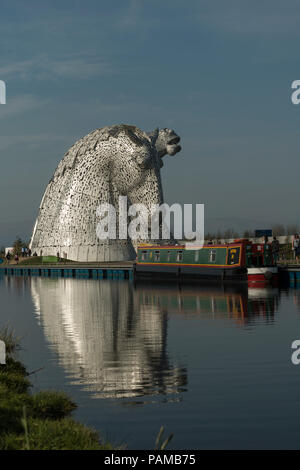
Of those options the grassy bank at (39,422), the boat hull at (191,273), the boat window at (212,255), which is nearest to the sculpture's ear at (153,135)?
the boat hull at (191,273)

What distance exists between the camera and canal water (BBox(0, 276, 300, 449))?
1148 cm

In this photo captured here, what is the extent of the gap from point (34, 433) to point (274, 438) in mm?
3563

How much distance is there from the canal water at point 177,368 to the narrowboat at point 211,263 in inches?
467

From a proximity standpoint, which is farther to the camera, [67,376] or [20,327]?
[20,327]

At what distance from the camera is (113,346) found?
68.2 feet

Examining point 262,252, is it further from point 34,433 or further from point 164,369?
point 34,433

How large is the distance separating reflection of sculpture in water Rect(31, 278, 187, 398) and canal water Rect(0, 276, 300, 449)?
3 centimetres

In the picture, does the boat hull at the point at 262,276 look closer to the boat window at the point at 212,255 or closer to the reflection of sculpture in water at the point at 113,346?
the boat window at the point at 212,255

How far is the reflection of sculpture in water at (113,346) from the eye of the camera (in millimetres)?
14977

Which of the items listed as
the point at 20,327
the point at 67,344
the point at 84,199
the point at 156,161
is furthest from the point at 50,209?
the point at 67,344

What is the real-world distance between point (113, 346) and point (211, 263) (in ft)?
97.9

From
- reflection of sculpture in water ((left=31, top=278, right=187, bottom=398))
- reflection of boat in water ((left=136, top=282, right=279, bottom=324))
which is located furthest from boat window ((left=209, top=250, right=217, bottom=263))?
reflection of sculpture in water ((left=31, top=278, right=187, bottom=398))
